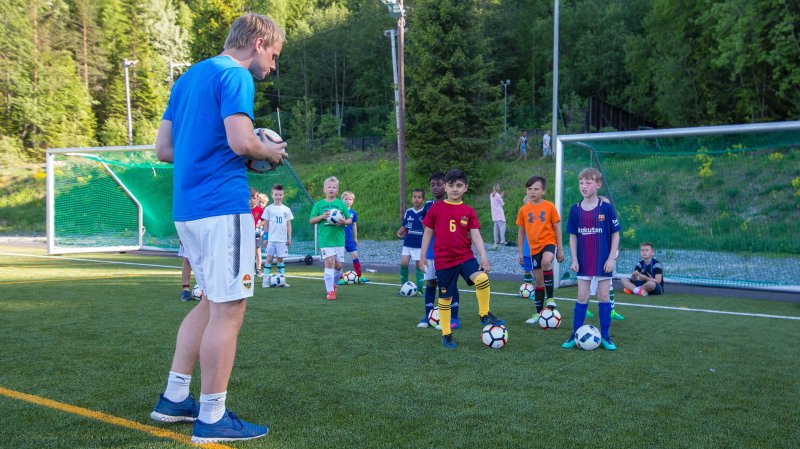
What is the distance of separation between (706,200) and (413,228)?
30.0ft

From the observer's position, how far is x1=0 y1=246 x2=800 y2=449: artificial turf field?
11.9 feet

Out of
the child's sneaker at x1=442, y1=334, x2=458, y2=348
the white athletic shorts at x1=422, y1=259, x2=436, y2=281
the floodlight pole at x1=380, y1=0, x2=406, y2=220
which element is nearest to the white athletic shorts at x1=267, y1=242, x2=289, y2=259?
the white athletic shorts at x1=422, y1=259, x2=436, y2=281

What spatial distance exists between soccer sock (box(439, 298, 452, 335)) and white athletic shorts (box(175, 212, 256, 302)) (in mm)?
3109

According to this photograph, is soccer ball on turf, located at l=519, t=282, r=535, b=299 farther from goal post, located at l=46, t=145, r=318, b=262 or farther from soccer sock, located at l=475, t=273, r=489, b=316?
goal post, located at l=46, t=145, r=318, b=262

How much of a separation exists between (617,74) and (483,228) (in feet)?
108

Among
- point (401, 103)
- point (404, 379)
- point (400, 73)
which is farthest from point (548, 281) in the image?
point (401, 103)

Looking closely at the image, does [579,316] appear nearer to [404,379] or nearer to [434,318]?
[434,318]

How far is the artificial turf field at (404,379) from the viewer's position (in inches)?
142

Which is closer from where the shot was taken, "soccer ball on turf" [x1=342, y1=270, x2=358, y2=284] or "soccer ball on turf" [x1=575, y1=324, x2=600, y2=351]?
"soccer ball on turf" [x1=575, y1=324, x2=600, y2=351]

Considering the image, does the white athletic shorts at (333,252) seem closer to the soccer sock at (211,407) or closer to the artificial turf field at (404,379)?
the artificial turf field at (404,379)

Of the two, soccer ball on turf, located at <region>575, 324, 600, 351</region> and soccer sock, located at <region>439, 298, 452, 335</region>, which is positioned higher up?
soccer sock, located at <region>439, 298, 452, 335</region>

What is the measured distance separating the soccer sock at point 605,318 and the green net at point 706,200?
21.2 ft

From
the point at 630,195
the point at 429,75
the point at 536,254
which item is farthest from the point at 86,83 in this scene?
the point at 536,254

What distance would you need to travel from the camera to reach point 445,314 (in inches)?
244
